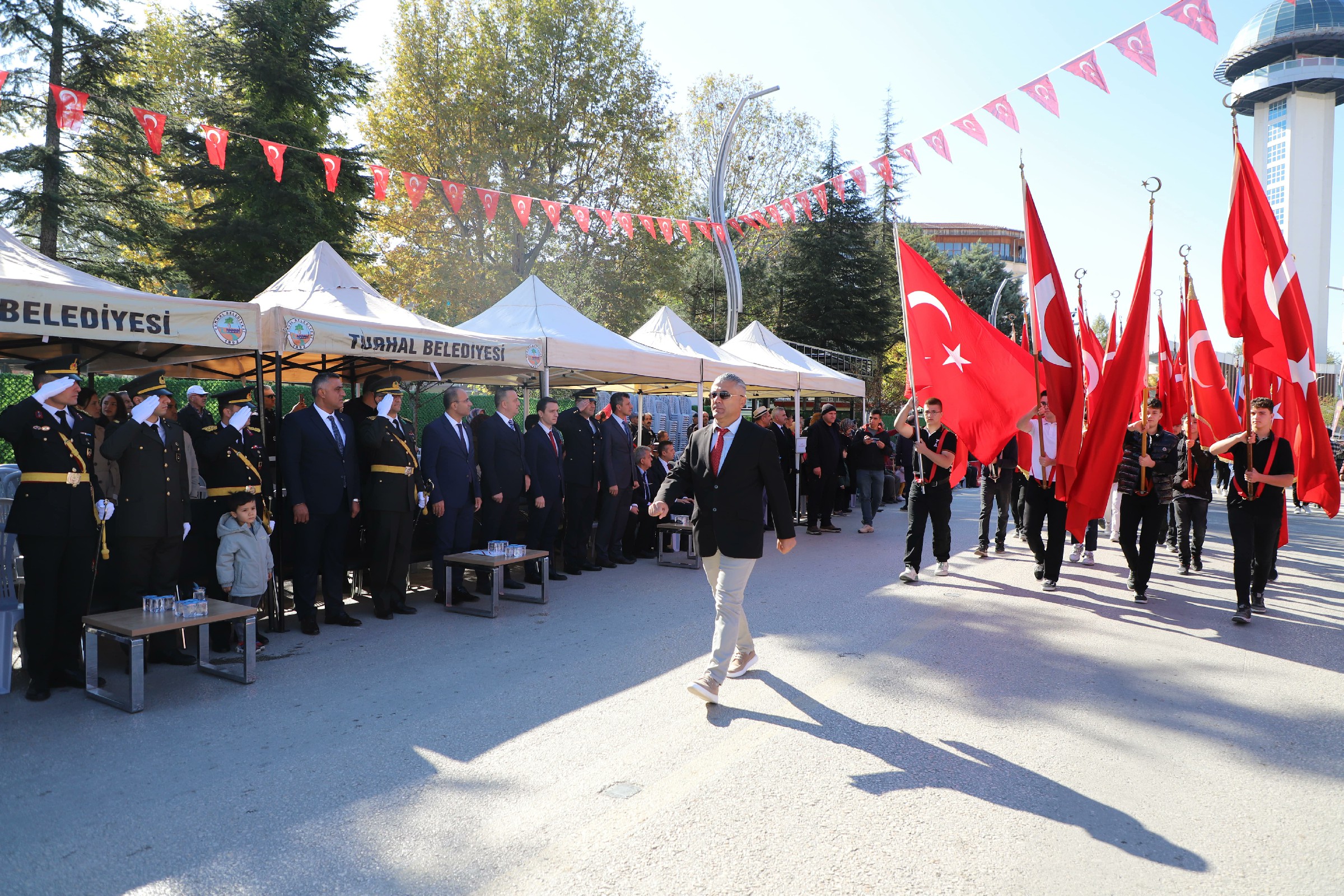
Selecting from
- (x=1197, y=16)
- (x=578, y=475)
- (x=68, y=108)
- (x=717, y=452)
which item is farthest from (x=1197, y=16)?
(x=68, y=108)

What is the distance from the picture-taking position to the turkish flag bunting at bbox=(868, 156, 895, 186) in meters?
12.8

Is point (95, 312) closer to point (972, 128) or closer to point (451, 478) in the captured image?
point (451, 478)

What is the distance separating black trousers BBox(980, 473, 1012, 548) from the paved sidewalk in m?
4.41

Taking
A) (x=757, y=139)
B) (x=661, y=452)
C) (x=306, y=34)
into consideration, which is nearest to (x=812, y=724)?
(x=661, y=452)

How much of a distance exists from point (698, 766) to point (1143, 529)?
6.60 metres

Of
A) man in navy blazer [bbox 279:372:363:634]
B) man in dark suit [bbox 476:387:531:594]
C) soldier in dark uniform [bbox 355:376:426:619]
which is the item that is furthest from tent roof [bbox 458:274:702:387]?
man in navy blazer [bbox 279:372:363:634]

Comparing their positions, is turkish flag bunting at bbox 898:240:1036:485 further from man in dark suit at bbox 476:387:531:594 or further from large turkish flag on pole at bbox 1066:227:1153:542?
man in dark suit at bbox 476:387:531:594

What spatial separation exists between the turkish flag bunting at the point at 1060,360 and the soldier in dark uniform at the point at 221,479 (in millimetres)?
7201

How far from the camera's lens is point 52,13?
19.0 meters

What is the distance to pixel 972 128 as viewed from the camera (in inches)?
446

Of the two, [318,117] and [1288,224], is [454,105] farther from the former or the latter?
[1288,224]

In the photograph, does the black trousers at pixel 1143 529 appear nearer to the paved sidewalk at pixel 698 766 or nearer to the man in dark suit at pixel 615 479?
the paved sidewalk at pixel 698 766

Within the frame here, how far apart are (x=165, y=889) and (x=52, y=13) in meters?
22.9

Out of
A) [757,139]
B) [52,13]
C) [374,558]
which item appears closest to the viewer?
[374,558]
